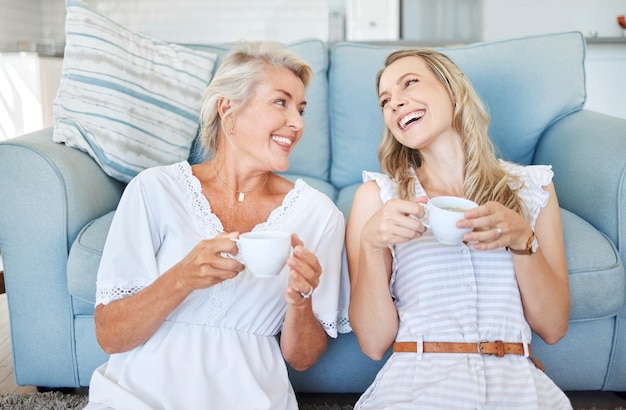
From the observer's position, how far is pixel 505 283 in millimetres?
1304

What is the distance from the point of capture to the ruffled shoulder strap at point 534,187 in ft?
4.57

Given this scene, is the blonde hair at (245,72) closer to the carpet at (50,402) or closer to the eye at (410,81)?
the eye at (410,81)

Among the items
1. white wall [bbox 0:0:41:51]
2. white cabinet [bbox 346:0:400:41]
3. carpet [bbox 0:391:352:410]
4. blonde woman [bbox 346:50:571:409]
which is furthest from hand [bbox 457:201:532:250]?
white wall [bbox 0:0:41:51]

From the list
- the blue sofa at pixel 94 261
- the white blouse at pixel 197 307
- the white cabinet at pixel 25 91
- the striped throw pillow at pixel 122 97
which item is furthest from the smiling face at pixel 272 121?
the white cabinet at pixel 25 91

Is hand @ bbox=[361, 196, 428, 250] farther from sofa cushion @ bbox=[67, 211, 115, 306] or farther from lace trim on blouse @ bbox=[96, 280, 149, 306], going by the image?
sofa cushion @ bbox=[67, 211, 115, 306]

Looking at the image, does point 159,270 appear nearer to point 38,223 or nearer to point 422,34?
point 38,223

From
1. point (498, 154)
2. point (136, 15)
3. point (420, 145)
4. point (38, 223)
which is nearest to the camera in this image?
point (420, 145)

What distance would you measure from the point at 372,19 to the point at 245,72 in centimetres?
392

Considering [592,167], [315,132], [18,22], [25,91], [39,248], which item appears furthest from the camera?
[18,22]

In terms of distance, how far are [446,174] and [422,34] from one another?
4.20 m

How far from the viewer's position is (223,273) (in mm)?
1072

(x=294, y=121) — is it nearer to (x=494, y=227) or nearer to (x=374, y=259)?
(x=374, y=259)

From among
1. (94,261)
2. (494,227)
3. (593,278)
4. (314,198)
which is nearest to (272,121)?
(314,198)

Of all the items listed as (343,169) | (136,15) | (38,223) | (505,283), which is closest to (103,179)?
(38,223)
